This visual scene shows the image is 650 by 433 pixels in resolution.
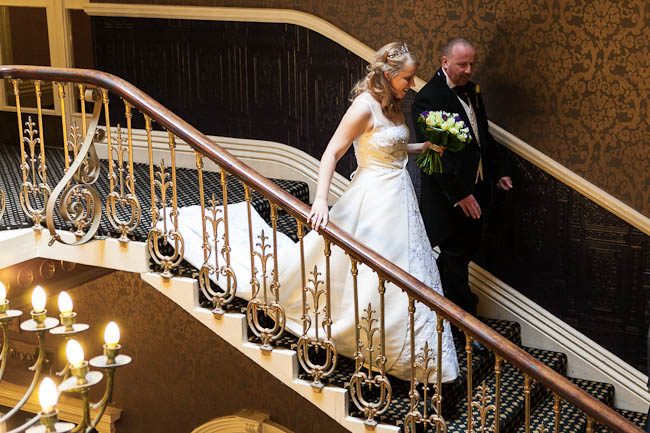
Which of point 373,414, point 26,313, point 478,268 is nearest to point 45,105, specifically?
point 26,313

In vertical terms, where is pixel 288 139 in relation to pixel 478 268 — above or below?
above

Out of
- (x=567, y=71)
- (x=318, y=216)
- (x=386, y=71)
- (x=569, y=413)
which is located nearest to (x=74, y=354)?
(x=318, y=216)

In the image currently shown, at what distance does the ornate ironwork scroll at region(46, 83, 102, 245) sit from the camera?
4.89 meters

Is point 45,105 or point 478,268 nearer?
point 478,268

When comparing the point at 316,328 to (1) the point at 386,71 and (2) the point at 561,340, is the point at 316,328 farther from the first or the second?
(2) the point at 561,340

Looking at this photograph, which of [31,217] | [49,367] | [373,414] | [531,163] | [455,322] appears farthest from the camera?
[49,367]

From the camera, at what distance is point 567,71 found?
552 cm

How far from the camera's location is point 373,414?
4.39 metres

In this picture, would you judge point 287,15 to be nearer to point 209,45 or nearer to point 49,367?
point 209,45

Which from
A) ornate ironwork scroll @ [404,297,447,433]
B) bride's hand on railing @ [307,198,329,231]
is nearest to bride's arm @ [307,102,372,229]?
bride's hand on railing @ [307,198,329,231]

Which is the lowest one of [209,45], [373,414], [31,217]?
[373,414]

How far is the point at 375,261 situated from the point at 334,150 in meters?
0.66

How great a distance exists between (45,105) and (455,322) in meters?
5.06

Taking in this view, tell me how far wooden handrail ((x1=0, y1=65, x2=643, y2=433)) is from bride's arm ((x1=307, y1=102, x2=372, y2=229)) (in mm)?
55
